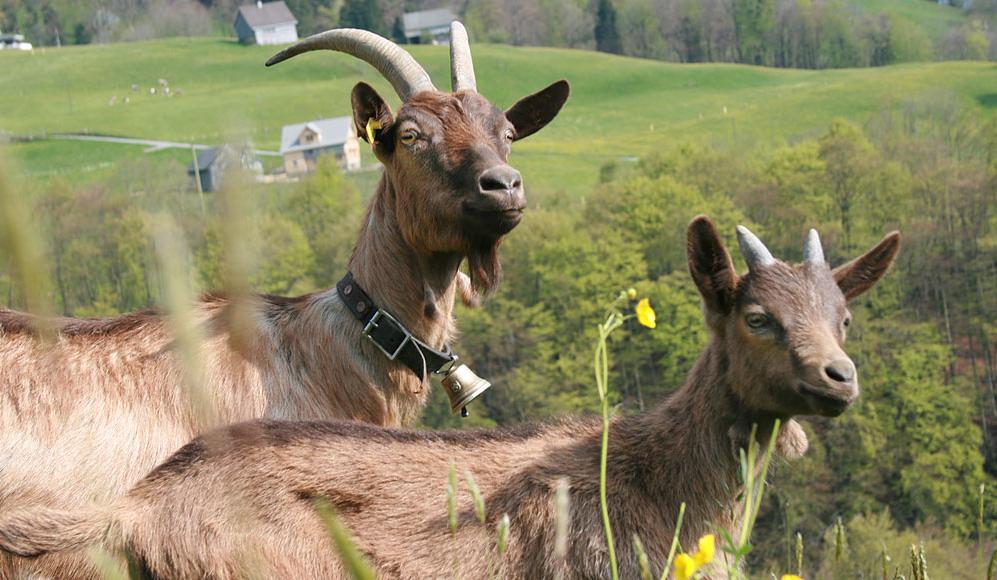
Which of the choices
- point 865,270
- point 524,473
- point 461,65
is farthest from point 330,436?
point 461,65

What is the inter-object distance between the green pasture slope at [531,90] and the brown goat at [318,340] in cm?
9850

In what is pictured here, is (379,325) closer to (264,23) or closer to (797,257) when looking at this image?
(797,257)

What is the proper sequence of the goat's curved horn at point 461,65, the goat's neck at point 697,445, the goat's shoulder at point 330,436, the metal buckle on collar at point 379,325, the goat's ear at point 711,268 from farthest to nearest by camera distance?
the goat's curved horn at point 461,65, the metal buckle on collar at point 379,325, the goat's ear at point 711,268, the goat's neck at point 697,445, the goat's shoulder at point 330,436

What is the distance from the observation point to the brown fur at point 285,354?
5930 mm

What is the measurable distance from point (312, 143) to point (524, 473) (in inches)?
5002

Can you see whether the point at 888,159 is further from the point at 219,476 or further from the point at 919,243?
the point at 219,476

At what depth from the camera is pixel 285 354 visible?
22.5 ft

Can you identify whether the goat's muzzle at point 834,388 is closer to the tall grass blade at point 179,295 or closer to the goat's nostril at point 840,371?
the goat's nostril at point 840,371

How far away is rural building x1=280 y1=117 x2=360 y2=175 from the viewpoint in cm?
12950

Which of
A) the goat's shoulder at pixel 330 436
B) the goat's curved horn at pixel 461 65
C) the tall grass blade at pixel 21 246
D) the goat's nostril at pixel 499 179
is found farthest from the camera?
the goat's curved horn at pixel 461 65

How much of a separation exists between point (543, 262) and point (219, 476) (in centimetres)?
8716

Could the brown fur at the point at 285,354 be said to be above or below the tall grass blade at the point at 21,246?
below

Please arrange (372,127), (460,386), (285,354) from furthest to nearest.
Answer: (372,127)
(460,386)
(285,354)

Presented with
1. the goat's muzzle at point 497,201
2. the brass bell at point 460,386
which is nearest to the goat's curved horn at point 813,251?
the goat's muzzle at point 497,201
